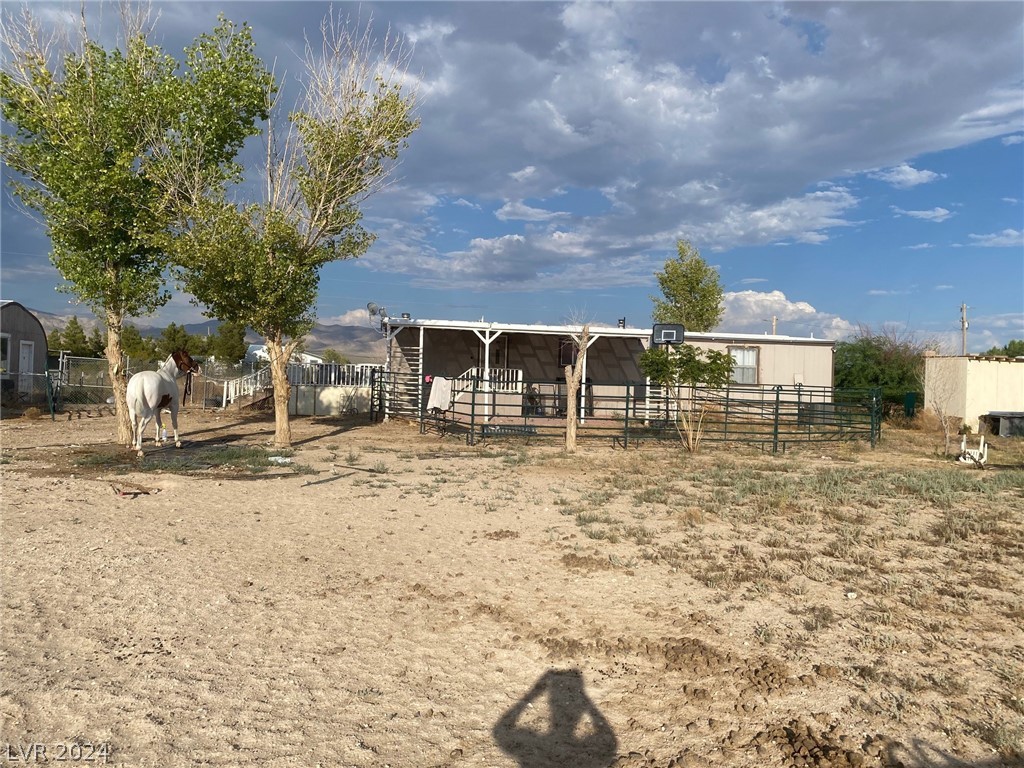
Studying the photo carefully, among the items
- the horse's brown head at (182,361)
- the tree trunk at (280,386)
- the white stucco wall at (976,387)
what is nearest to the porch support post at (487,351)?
the tree trunk at (280,386)

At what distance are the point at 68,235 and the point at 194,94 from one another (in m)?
3.25

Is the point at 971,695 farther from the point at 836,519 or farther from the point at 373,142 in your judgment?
the point at 373,142

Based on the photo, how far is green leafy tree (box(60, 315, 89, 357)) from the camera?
1540 inches

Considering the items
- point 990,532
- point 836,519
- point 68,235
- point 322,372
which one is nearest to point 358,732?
point 836,519

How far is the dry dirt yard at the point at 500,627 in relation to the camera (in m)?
3.27

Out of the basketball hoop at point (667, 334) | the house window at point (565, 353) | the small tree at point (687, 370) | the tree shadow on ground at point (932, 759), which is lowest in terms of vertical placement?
the tree shadow on ground at point (932, 759)

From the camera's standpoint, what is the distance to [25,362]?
966 inches

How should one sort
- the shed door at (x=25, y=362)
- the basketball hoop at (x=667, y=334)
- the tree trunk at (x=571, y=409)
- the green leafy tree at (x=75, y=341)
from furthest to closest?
the green leafy tree at (x=75, y=341), the shed door at (x=25, y=362), the basketball hoop at (x=667, y=334), the tree trunk at (x=571, y=409)

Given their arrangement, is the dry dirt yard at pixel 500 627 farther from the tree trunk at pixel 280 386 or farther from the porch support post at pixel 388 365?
the porch support post at pixel 388 365

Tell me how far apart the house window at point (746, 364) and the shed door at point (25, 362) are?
2217 centimetres

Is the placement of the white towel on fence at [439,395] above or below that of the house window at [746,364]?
below

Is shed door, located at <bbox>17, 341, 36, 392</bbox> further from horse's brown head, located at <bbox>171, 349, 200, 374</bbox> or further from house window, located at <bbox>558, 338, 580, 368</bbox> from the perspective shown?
house window, located at <bbox>558, 338, 580, 368</bbox>

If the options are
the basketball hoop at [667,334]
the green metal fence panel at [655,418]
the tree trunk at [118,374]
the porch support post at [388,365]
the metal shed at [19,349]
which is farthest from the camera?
the metal shed at [19,349]

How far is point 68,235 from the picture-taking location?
12.4m
